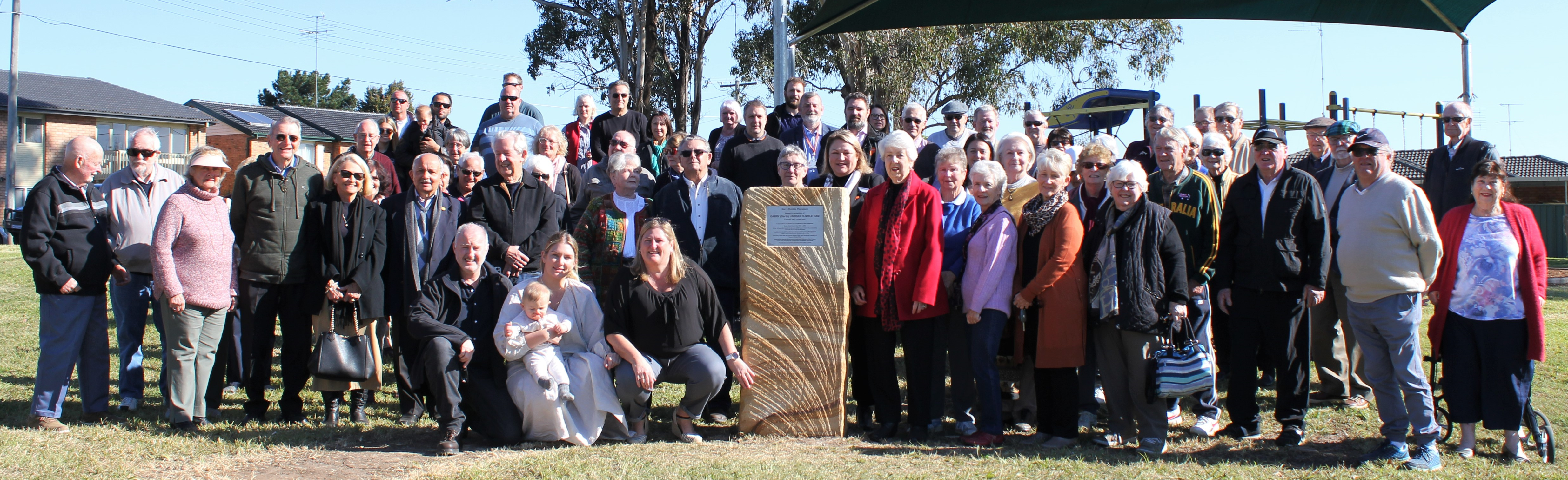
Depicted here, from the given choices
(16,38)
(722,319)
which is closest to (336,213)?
(722,319)

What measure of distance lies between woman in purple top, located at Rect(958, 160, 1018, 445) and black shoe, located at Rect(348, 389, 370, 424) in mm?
3330

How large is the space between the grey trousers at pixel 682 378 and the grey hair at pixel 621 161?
1.24 metres

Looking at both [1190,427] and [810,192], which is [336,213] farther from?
[1190,427]

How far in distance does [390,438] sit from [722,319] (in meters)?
Answer: 1.83

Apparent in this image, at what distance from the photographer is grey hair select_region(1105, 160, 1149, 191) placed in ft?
15.4

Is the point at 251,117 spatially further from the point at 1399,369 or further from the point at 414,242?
the point at 1399,369

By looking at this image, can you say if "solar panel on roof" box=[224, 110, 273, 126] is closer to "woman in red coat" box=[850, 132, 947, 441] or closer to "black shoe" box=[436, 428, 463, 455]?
"black shoe" box=[436, 428, 463, 455]

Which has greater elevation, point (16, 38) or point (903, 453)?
point (16, 38)

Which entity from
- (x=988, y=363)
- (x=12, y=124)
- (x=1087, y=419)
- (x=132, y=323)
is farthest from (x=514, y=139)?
(x=12, y=124)

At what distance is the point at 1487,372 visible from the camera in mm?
4508

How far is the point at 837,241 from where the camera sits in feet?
17.0

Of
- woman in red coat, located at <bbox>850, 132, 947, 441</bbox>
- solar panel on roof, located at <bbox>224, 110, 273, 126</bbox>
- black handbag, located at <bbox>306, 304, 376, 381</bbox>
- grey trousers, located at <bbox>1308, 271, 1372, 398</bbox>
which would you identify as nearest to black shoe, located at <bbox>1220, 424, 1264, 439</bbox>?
grey trousers, located at <bbox>1308, 271, 1372, 398</bbox>

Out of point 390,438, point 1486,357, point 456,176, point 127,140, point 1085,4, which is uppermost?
point 127,140

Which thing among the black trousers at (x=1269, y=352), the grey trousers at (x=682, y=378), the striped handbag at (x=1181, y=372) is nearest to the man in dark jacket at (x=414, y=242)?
the grey trousers at (x=682, y=378)
